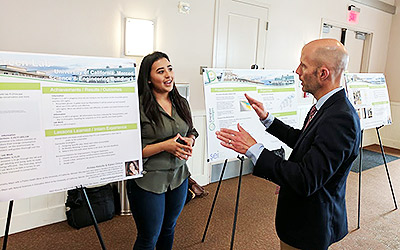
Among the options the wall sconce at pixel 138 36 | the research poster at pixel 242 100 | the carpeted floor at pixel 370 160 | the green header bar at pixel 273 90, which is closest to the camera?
the research poster at pixel 242 100

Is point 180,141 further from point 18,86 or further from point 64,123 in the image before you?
point 18,86

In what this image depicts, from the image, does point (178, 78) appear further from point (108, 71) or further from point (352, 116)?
point (352, 116)

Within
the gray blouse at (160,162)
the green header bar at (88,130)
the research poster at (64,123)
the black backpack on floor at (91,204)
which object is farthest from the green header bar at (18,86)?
the black backpack on floor at (91,204)

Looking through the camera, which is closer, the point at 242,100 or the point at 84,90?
the point at 84,90

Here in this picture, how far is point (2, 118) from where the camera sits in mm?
1310

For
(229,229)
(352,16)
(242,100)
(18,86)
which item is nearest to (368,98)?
(242,100)

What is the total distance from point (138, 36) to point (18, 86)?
1.77m

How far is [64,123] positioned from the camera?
1.45 m

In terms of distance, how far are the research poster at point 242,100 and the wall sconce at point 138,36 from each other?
3.57 feet

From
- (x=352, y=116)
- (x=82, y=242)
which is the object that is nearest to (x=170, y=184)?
(x=352, y=116)

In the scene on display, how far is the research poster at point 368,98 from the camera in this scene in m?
3.20

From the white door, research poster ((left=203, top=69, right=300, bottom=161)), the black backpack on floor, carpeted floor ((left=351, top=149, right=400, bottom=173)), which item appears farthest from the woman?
carpeted floor ((left=351, top=149, right=400, bottom=173))

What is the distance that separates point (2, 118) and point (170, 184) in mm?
860

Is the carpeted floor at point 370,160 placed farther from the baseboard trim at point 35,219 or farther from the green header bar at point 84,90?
the green header bar at point 84,90
